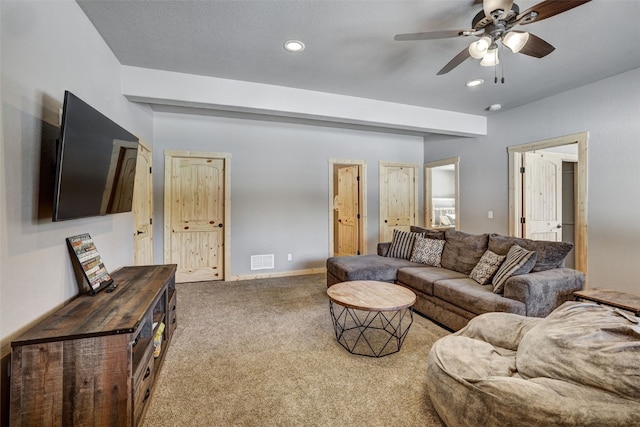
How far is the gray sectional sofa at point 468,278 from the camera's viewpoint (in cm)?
250

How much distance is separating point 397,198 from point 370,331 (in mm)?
3614

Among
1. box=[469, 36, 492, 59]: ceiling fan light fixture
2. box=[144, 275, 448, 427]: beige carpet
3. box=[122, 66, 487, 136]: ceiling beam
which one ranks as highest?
box=[122, 66, 487, 136]: ceiling beam

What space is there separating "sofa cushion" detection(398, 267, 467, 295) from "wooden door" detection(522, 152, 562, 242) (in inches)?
73.2

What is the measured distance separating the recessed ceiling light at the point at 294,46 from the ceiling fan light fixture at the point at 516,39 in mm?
1627

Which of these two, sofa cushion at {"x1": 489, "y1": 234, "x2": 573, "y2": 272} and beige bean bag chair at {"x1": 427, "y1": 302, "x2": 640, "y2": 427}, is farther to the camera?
sofa cushion at {"x1": 489, "y1": 234, "x2": 573, "y2": 272}

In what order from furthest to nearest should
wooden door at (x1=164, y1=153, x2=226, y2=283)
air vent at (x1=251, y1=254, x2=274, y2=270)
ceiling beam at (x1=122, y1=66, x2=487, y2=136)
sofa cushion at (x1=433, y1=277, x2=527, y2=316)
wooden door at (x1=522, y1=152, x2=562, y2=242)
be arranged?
air vent at (x1=251, y1=254, x2=274, y2=270) < wooden door at (x1=164, y1=153, x2=226, y2=283) < wooden door at (x1=522, y1=152, x2=562, y2=242) < ceiling beam at (x1=122, y1=66, x2=487, y2=136) < sofa cushion at (x1=433, y1=277, x2=527, y2=316)

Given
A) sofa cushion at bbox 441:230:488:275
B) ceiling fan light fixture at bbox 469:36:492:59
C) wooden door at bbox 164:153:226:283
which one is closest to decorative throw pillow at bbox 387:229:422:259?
sofa cushion at bbox 441:230:488:275

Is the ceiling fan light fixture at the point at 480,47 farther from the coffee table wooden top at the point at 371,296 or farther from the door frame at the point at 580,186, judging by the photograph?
the door frame at the point at 580,186

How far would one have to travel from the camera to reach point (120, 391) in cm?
141

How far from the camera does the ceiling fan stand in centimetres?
178

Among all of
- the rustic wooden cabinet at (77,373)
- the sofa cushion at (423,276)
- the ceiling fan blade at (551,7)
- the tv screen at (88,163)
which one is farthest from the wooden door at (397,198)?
the rustic wooden cabinet at (77,373)

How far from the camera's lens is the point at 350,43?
263 centimetres

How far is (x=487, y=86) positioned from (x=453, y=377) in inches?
137

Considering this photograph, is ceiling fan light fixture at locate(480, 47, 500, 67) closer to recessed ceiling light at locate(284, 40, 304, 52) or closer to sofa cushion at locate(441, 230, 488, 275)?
recessed ceiling light at locate(284, 40, 304, 52)
